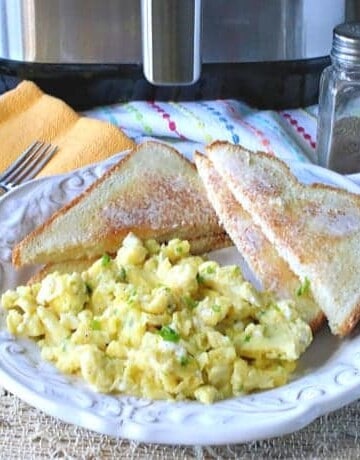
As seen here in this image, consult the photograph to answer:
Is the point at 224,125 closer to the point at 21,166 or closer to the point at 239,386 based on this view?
the point at 21,166

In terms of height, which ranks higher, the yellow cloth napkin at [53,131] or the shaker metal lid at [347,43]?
the shaker metal lid at [347,43]

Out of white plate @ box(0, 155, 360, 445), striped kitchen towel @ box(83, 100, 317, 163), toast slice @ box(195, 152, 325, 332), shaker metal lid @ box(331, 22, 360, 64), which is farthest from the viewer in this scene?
striped kitchen towel @ box(83, 100, 317, 163)

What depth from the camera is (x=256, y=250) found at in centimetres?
100

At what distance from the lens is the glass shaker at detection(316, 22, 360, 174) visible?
125 centimetres

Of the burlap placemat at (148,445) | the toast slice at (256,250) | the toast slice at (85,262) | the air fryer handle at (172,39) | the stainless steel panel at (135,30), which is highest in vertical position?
the air fryer handle at (172,39)

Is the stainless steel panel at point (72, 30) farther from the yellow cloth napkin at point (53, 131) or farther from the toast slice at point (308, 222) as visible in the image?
the toast slice at point (308, 222)

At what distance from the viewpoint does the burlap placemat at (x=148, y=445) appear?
0.82m

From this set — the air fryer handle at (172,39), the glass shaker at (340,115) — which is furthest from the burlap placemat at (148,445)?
the glass shaker at (340,115)

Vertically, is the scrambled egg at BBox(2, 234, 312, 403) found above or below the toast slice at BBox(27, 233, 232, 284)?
above

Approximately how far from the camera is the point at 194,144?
4.43 ft

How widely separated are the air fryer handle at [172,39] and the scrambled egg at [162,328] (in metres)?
0.23

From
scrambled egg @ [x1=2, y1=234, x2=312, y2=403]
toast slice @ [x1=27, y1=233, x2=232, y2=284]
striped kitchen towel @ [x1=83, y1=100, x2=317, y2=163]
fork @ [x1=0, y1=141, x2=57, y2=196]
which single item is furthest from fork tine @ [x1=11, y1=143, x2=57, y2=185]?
scrambled egg @ [x1=2, y1=234, x2=312, y2=403]

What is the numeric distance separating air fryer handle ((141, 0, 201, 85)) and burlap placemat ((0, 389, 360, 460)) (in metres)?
0.41

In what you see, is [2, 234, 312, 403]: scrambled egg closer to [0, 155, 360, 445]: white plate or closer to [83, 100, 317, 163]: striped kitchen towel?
[0, 155, 360, 445]: white plate
